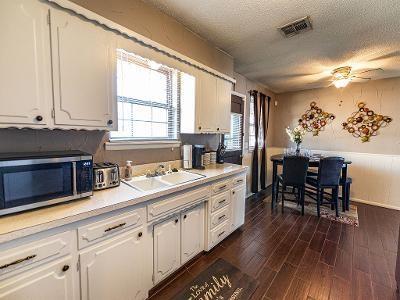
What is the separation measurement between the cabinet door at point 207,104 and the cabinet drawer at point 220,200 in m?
0.81

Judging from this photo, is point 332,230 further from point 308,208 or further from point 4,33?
point 4,33

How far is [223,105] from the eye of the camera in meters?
2.62

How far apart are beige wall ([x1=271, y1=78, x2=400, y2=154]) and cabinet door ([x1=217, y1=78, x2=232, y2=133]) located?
2849 mm

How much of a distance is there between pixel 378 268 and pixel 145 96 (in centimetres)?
305

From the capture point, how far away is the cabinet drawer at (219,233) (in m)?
2.15

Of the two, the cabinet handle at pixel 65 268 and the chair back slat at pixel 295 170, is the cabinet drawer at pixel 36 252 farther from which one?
the chair back slat at pixel 295 170

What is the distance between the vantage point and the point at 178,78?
2.30m

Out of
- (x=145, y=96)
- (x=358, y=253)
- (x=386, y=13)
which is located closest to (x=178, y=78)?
(x=145, y=96)

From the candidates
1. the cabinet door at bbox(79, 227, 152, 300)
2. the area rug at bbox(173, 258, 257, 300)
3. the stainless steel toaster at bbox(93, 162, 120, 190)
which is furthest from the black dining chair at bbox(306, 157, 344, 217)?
the stainless steel toaster at bbox(93, 162, 120, 190)

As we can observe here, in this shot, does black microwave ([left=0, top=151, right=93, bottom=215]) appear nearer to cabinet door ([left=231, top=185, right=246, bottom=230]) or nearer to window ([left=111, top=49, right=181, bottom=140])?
window ([left=111, top=49, right=181, bottom=140])

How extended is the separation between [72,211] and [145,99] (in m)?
1.32

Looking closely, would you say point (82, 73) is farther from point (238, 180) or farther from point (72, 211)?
point (238, 180)

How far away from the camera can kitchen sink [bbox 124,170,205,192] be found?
172 centimetres

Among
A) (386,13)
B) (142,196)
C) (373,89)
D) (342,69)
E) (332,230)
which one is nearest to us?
(142,196)
